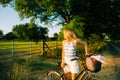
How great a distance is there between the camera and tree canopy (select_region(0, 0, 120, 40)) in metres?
30.5

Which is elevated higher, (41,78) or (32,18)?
(32,18)

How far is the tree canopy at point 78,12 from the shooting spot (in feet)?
100.0

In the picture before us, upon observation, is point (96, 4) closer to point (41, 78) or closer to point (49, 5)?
point (49, 5)

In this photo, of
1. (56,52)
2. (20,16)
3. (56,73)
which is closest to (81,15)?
(20,16)

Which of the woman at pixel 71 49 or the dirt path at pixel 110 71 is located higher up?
the woman at pixel 71 49

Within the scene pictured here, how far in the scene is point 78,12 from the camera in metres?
32.7

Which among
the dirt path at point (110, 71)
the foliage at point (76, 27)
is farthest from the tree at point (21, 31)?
the dirt path at point (110, 71)

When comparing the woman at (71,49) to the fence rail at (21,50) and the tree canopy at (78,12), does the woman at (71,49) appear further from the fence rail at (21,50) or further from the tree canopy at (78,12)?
the tree canopy at (78,12)

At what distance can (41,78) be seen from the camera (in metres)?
12.1

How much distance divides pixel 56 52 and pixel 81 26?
6.96m

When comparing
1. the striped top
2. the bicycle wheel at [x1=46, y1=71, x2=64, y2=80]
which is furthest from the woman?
the bicycle wheel at [x1=46, y1=71, x2=64, y2=80]

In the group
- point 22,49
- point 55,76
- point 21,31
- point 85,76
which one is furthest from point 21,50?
point 21,31

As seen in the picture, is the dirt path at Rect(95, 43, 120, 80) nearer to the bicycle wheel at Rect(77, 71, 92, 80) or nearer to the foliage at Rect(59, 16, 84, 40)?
the bicycle wheel at Rect(77, 71, 92, 80)

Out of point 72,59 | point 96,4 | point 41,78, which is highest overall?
point 96,4
